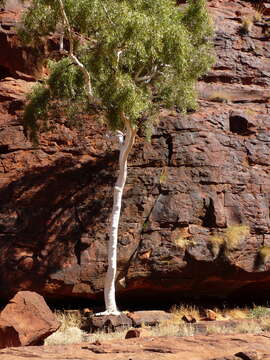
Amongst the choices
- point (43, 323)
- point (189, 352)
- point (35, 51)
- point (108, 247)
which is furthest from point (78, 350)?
point (35, 51)

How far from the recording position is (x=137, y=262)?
16.0 m

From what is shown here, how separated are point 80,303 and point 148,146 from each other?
5.30 m

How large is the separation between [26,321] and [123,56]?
8185 millimetres

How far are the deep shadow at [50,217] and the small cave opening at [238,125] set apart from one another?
4.24m

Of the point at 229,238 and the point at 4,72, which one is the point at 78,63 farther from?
the point at 4,72

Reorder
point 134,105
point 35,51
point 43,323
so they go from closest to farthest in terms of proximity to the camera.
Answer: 1. point 43,323
2. point 134,105
3. point 35,51

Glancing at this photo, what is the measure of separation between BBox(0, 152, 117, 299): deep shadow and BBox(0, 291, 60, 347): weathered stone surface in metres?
4.84

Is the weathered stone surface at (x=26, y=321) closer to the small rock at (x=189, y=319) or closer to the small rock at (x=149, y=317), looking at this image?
the small rock at (x=149, y=317)

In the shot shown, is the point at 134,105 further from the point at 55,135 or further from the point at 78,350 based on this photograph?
the point at 78,350

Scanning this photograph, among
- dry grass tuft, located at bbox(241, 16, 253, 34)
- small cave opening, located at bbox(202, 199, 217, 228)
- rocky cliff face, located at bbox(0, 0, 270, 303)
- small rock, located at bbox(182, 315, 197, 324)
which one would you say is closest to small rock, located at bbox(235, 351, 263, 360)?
small rock, located at bbox(182, 315, 197, 324)

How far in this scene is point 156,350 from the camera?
791 centimetres

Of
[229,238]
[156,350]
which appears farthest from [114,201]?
A: [156,350]

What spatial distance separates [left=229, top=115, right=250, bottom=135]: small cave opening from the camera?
18844 mm

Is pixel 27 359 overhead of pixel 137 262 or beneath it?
overhead
